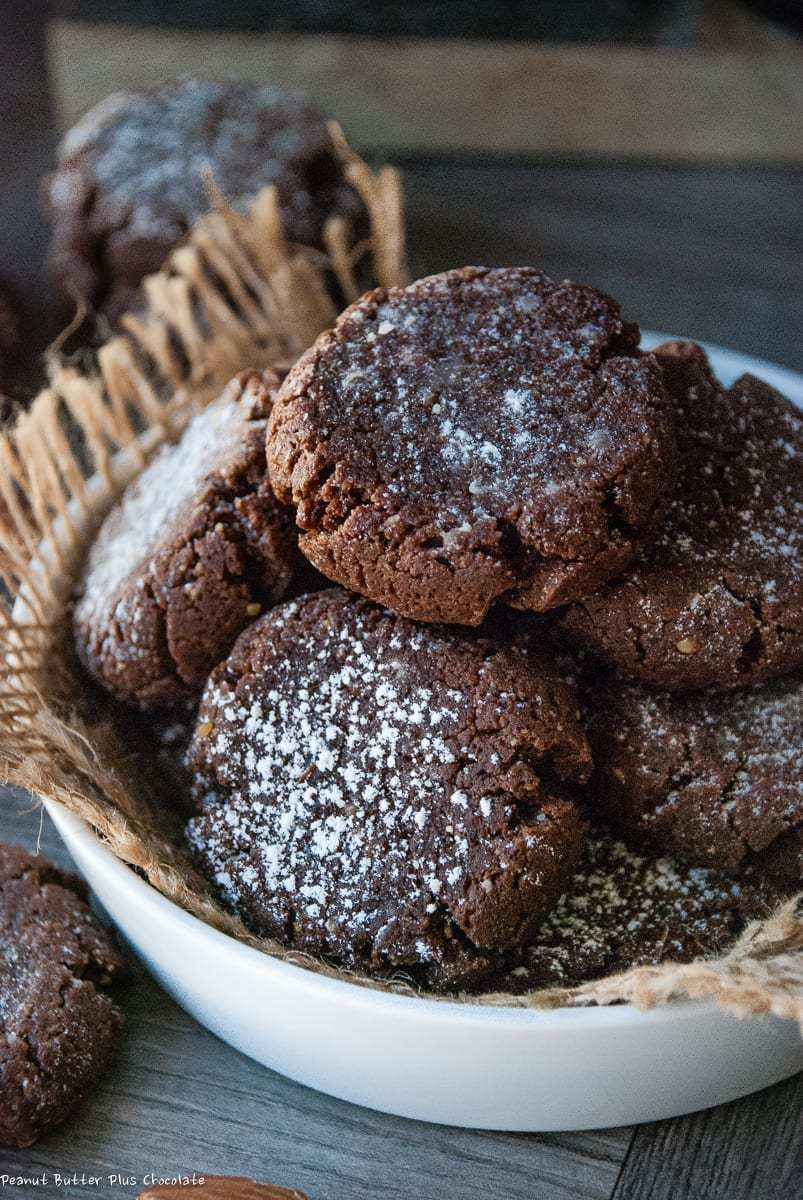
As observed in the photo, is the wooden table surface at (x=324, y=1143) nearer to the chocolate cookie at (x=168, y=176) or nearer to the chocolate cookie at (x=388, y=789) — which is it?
the chocolate cookie at (x=388, y=789)

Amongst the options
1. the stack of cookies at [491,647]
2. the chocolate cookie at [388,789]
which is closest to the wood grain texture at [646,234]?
the stack of cookies at [491,647]

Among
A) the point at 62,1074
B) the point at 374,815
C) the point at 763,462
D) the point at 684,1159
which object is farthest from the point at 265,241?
the point at 684,1159

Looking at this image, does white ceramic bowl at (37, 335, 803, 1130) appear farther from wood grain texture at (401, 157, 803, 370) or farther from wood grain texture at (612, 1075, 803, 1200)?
wood grain texture at (401, 157, 803, 370)

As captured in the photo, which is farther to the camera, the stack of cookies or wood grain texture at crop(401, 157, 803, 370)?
wood grain texture at crop(401, 157, 803, 370)

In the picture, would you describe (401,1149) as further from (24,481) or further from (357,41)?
(357,41)

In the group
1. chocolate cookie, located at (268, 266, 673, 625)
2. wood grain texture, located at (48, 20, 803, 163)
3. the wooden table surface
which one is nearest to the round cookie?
chocolate cookie, located at (268, 266, 673, 625)

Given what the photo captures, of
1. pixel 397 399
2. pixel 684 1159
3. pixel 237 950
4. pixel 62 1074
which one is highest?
pixel 397 399

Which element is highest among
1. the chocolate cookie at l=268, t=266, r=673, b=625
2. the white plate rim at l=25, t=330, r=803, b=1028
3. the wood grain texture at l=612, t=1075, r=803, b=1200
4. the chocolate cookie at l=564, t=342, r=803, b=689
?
the chocolate cookie at l=268, t=266, r=673, b=625

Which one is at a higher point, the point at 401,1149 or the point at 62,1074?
the point at 62,1074

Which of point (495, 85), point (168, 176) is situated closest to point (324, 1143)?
point (168, 176)
